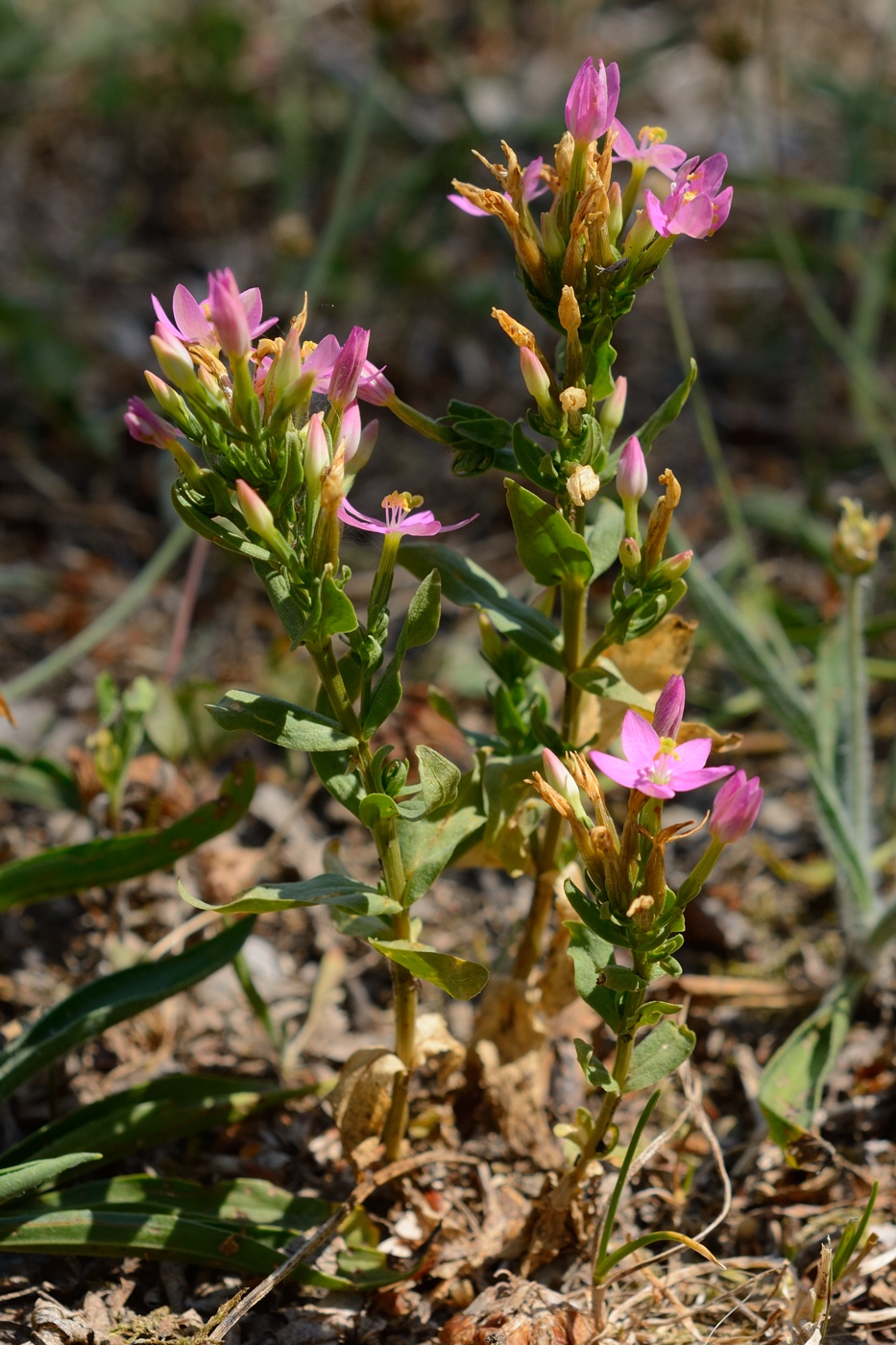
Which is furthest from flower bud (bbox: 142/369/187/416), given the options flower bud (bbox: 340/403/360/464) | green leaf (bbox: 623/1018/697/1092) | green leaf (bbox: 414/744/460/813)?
green leaf (bbox: 623/1018/697/1092)

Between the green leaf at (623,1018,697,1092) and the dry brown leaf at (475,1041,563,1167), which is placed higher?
the green leaf at (623,1018,697,1092)

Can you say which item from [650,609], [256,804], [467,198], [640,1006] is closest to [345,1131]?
[640,1006]

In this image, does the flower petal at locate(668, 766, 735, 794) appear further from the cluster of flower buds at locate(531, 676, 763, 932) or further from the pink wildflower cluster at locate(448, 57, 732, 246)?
the pink wildflower cluster at locate(448, 57, 732, 246)

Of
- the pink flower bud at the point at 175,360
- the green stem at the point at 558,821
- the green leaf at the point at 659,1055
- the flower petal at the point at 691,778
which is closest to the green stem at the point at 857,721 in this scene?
the green stem at the point at 558,821

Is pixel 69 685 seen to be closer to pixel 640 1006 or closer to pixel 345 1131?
pixel 345 1131

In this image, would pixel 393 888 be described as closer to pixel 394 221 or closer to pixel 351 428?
pixel 351 428

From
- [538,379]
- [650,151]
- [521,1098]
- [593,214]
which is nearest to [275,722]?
[538,379]

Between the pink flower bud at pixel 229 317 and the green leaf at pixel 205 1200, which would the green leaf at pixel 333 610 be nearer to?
the pink flower bud at pixel 229 317
